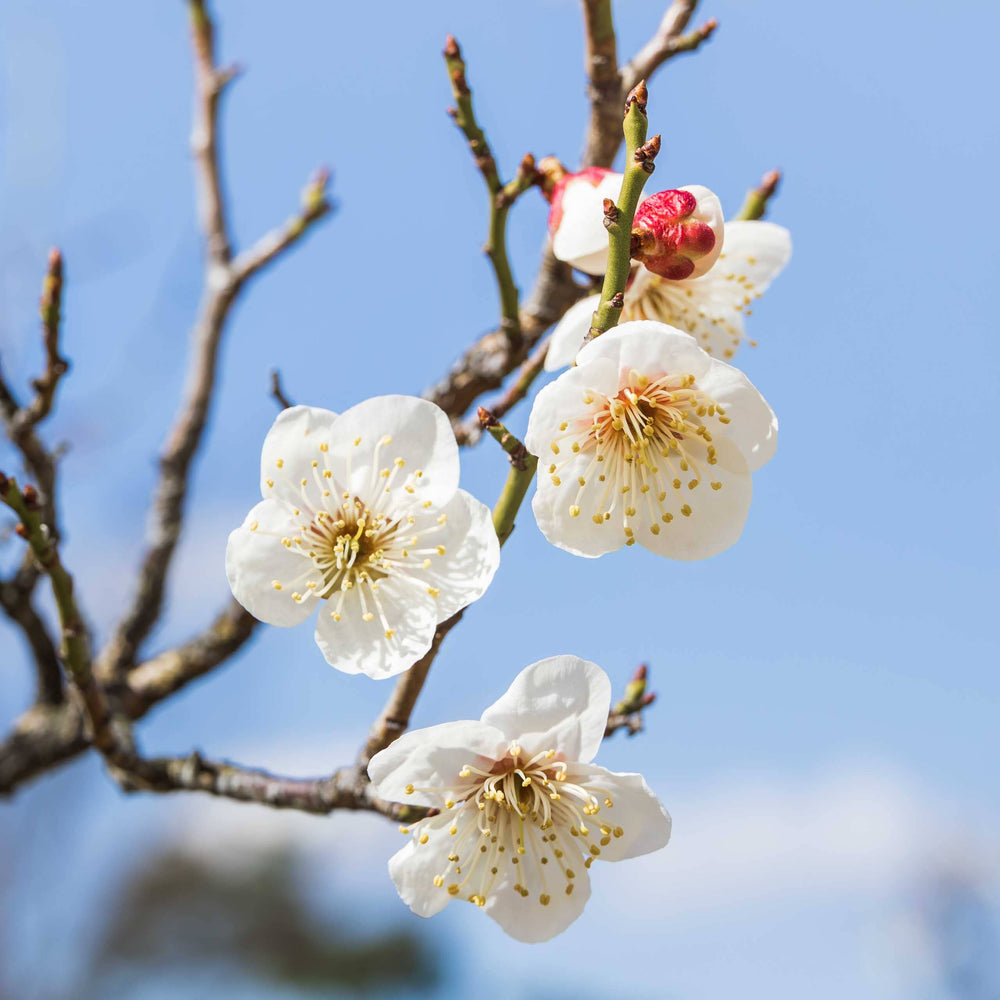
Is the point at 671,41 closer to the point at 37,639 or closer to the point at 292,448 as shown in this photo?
the point at 292,448

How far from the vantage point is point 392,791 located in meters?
1.27

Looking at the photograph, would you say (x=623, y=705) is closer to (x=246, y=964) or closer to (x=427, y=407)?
(x=427, y=407)

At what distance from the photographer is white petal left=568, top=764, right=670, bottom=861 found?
1.27 meters

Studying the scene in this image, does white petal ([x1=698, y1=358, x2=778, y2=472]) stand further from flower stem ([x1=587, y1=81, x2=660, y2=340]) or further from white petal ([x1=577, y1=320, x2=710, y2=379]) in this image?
flower stem ([x1=587, y1=81, x2=660, y2=340])

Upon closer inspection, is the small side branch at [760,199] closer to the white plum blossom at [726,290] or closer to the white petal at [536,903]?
the white plum blossom at [726,290]

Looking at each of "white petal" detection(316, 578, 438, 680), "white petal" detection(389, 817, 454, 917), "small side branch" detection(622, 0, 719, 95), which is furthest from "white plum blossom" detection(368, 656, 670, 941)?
"small side branch" detection(622, 0, 719, 95)

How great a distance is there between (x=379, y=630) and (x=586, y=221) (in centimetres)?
67

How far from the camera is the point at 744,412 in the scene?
1.33m

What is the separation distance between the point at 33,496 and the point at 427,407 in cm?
61

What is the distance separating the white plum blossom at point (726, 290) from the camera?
68.1 inches

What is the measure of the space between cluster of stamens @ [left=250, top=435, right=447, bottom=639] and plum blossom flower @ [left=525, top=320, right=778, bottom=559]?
194 millimetres

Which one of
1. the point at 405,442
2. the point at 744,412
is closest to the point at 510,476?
the point at 405,442

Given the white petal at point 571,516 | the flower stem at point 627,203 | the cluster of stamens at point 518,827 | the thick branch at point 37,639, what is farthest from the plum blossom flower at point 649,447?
the thick branch at point 37,639

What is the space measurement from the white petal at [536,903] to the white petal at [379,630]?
350mm
